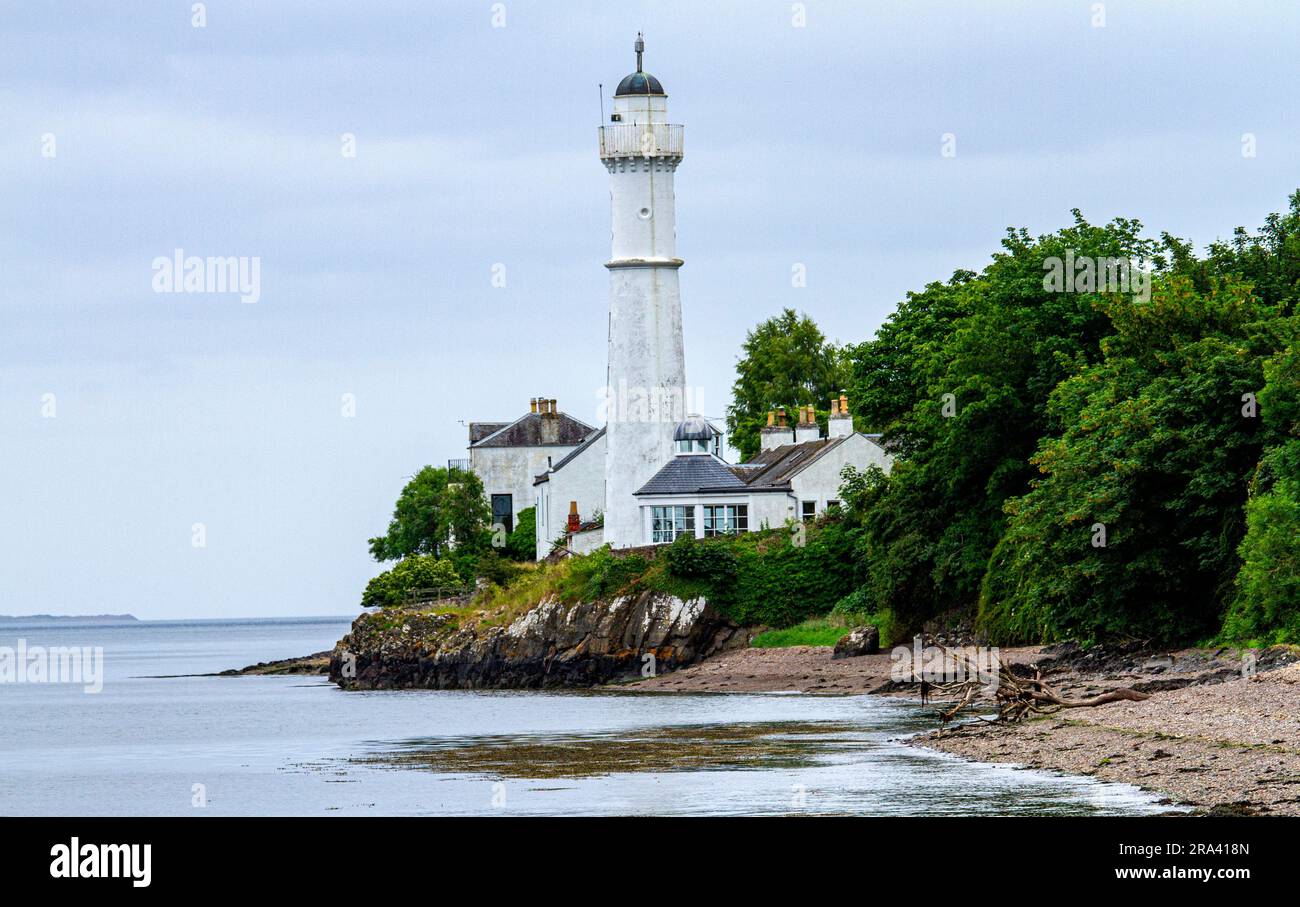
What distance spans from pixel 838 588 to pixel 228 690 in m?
30.1

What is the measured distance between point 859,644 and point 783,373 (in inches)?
1723

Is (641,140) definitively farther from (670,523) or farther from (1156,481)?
(1156,481)

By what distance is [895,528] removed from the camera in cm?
5950

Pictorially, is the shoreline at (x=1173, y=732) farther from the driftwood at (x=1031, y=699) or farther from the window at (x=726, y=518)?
the window at (x=726, y=518)

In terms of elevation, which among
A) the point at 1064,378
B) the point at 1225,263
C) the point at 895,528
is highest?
the point at 1225,263

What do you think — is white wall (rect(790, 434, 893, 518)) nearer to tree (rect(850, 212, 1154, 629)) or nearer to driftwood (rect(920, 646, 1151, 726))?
tree (rect(850, 212, 1154, 629))

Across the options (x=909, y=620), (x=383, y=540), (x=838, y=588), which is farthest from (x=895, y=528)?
(x=383, y=540)

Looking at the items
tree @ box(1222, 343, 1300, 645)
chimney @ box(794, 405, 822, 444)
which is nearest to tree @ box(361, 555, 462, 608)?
chimney @ box(794, 405, 822, 444)

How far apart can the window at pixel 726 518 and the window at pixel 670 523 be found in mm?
650

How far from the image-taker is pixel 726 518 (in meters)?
71.4

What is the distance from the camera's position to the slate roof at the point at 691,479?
71188mm

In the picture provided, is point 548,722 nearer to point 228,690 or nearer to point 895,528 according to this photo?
point 895,528

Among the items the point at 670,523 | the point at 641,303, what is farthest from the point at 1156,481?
the point at 641,303
